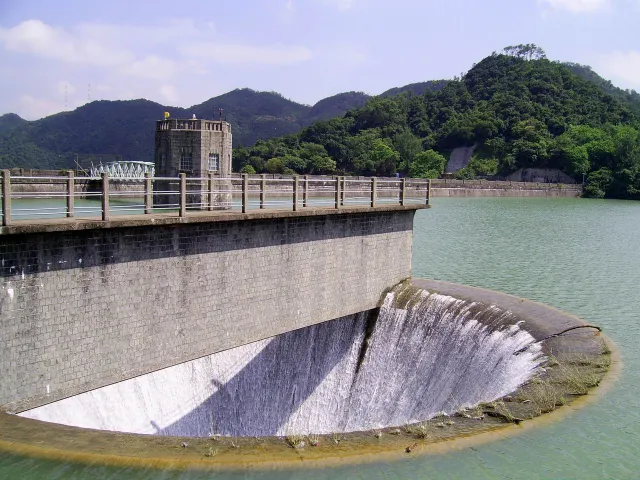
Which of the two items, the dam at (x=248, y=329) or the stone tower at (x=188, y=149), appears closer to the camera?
the dam at (x=248, y=329)

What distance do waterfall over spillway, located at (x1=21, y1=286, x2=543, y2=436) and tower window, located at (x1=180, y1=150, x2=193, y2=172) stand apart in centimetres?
731

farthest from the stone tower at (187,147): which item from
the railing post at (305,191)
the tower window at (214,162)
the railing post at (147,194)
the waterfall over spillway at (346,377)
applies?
the railing post at (147,194)

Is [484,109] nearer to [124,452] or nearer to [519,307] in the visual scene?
[519,307]

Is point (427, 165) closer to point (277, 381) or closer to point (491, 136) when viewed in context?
point (491, 136)

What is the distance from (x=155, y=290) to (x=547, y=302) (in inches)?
549

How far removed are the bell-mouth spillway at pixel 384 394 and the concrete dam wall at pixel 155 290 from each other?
769 millimetres

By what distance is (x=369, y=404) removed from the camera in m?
16.6

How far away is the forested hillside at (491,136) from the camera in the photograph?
98625mm

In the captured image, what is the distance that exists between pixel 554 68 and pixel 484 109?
2337 centimetres

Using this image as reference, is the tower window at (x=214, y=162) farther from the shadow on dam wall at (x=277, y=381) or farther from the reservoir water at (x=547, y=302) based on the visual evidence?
the reservoir water at (x=547, y=302)

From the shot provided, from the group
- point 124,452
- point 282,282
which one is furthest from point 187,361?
point 124,452

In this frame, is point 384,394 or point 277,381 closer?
point 384,394

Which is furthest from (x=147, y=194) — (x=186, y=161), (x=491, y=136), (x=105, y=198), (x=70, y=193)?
(x=491, y=136)

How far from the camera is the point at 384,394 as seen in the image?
16359 mm
